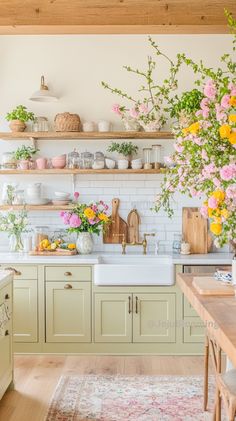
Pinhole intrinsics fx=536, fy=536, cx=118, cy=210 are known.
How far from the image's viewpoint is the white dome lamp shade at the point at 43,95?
557 centimetres

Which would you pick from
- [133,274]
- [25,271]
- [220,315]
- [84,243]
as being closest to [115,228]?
[84,243]

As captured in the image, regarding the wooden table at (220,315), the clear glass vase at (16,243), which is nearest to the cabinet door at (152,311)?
the clear glass vase at (16,243)

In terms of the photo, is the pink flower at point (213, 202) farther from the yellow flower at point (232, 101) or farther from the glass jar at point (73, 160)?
the glass jar at point (73, 160)

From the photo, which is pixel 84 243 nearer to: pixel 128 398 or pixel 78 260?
pixel 78 260

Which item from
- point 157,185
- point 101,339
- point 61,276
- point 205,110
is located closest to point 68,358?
point 101,339

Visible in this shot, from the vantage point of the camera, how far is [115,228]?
5879 millimetres

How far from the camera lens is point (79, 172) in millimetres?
5594

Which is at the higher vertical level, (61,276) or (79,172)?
(79,172)

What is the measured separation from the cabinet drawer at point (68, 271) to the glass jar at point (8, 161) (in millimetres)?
1272

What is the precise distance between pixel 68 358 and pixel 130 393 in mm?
1089

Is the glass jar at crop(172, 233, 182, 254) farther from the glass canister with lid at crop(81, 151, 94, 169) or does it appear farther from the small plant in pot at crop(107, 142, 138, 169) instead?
the glass canister with lid at crop(81, 151, 94, 169)

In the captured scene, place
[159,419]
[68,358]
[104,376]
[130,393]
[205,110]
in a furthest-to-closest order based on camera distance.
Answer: [68,358] → [104,376] → [130,393] → [159,419] → [205,110]

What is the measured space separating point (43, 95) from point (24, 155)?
2.17ft

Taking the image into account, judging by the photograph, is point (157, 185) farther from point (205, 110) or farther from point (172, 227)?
point (205, 110)
